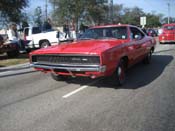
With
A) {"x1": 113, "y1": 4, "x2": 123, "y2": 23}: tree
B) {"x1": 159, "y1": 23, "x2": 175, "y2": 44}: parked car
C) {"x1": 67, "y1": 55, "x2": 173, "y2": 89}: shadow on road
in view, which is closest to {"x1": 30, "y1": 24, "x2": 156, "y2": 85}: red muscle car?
{"x1": 67, "y1": 55, "x2": 173, "y2": 89}: shadow on road

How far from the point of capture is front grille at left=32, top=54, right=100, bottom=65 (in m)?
6.35

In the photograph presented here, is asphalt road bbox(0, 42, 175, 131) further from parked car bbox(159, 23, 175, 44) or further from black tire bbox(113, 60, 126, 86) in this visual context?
parked car bbox(159, 23, 175, 44)

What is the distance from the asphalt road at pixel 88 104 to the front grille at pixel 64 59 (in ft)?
2.35

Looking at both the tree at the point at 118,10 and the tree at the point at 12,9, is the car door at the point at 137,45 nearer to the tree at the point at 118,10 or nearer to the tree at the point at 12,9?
the tree at the point at 12,9

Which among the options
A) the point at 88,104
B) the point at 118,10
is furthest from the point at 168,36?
the point at 118,10

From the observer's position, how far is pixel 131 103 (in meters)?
5.82

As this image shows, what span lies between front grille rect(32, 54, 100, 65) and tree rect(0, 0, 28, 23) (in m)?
9.70

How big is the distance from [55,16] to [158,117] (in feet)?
119

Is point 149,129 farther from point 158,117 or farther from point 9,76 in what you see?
point 9,76

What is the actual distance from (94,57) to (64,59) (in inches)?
33.2

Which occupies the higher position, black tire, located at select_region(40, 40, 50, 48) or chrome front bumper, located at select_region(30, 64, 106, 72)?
black tire, located at select_region(40, 40, 50, 48)

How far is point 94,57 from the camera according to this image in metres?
6.30

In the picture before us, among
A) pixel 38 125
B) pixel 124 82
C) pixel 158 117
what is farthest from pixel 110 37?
pixel 38 125

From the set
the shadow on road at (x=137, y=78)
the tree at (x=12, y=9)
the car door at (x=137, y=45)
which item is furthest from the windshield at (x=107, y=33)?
the tree at (x=12, y=9)
